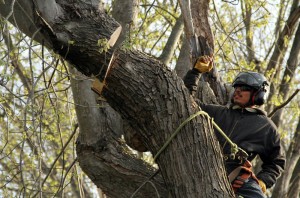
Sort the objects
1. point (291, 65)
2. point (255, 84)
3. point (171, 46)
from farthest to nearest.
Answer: point (291, 65) < point (171, 46) < point (255, 84)

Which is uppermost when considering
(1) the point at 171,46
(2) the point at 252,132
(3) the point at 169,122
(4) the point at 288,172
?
(1) the point at 171,46

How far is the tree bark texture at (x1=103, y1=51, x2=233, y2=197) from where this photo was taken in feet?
17.4

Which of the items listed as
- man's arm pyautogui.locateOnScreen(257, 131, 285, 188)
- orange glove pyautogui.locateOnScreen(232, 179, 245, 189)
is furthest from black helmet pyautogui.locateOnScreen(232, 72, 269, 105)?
orange glove pyautogui.locateOnScreen(232, 179, 245, 189)

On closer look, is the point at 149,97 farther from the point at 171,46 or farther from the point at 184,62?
the point at 171,46

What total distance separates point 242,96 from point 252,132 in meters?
0.47

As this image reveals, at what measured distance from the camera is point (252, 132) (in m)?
6.55

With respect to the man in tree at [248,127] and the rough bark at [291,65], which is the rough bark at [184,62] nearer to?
the man in tree at [248,127]

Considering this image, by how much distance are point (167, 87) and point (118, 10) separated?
217 centimetres

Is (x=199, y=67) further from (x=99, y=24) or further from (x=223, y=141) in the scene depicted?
(x=99, y=24)

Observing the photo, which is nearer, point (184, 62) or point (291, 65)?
point (184, 62)

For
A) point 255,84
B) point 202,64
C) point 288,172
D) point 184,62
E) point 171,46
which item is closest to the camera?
point 202,64

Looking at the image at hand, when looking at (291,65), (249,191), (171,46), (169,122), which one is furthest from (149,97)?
(291,65)

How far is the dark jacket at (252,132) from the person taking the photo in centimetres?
654

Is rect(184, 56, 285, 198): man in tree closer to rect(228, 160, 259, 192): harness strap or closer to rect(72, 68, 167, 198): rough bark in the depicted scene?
rect(228, 160, 259, 192): harness strap
